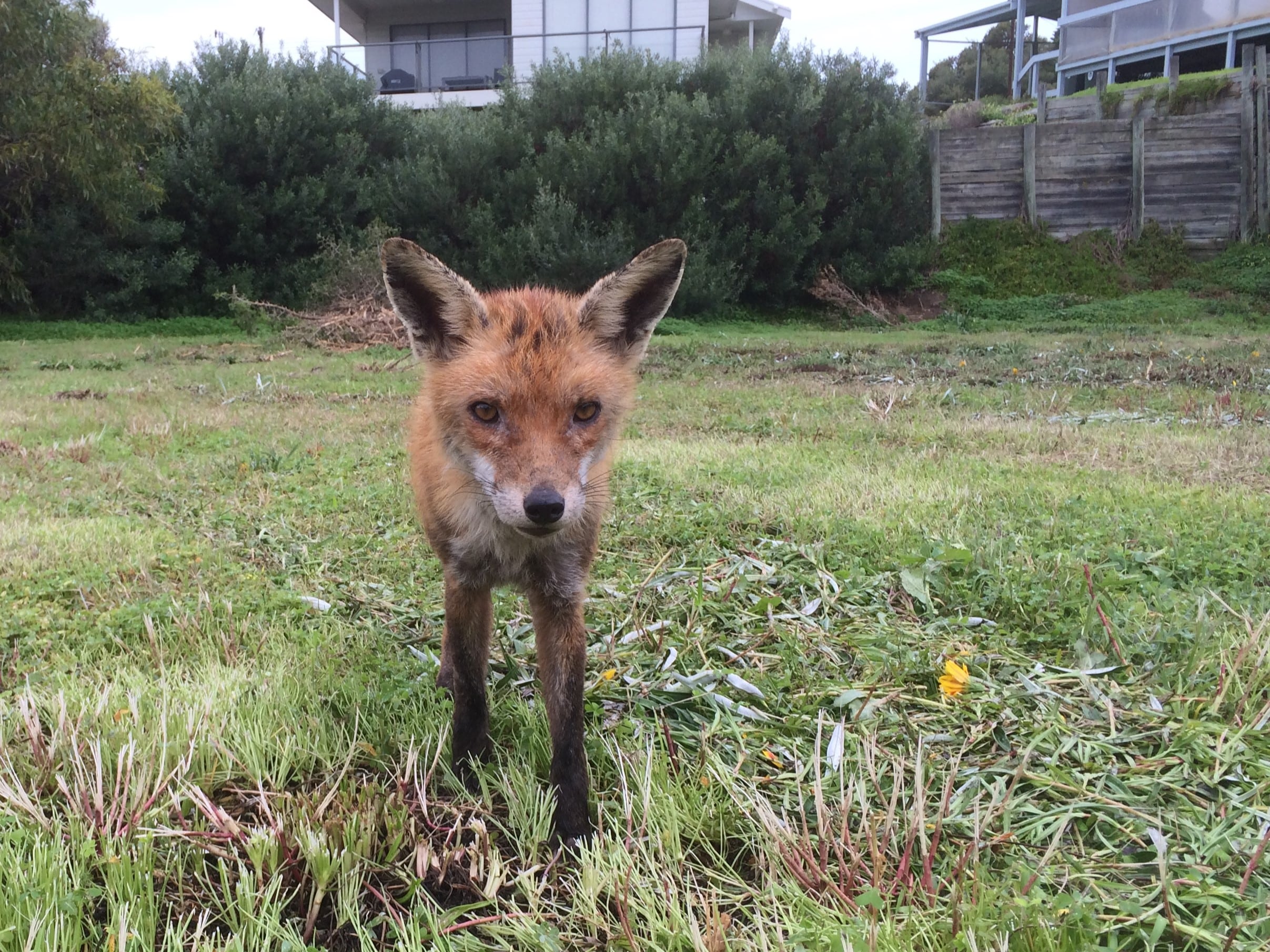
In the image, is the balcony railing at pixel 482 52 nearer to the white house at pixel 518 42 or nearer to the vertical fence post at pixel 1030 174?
the white house at pixel 518 42

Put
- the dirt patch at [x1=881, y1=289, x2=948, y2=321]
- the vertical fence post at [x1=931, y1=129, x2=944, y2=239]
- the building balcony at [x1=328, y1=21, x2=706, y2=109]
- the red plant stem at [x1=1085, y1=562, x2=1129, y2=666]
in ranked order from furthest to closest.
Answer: the building balcony at [x1=328, y1=21, x2=706, y2=109] → the vertical fence post at [x1=931, y1=129, x2=944, y2=239] → the dirt patch at [x1=881, y1=289, x2=948, y2=321] → the red plant stem at [x1=1085, y1=562, x2=1129, y2=666]

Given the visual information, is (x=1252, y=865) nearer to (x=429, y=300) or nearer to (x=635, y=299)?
(x=635, y=299)

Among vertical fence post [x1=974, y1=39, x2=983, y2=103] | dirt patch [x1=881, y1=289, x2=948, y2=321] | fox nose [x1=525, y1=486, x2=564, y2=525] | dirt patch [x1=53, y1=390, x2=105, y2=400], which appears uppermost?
vertical fence post [x1=974, y1=39, x2=983, y2=103]

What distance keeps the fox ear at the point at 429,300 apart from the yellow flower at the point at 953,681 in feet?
6.23

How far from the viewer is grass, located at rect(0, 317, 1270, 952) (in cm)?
200

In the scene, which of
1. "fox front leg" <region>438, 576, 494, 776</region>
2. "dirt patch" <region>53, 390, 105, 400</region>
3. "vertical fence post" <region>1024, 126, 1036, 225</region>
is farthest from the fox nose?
"vertical fence post" <region>1024, 126, 1036, 225</region>

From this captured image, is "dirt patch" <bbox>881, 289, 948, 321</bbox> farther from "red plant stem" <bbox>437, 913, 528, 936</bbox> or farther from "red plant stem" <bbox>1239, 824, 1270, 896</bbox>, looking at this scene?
"red plant stem" <bbox>437, 913, 528, 936</bbox>

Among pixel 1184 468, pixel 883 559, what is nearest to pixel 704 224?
pixel 1184 468

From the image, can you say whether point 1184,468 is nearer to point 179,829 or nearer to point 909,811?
point 909,811

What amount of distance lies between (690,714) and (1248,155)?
2150 centimetres

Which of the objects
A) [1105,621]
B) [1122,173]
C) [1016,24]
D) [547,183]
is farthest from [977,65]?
[1105,621]

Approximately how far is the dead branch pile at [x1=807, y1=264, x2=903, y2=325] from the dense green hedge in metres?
0.37

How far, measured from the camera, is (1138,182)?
1927cm

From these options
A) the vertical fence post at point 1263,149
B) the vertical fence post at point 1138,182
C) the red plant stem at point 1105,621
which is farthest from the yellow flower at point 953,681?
the vertical fence post at point 1263,149
